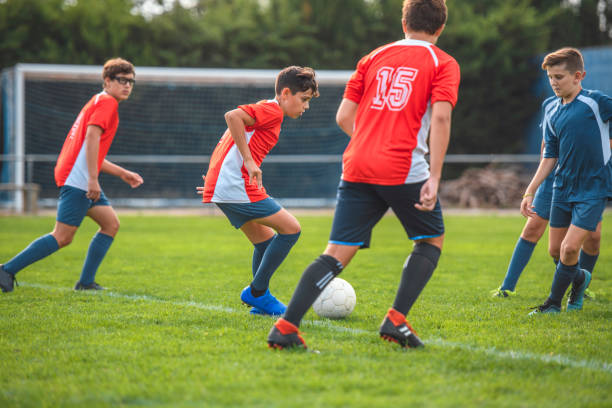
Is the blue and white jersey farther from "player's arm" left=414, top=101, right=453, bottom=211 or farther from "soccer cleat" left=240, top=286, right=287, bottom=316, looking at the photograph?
"soccer cleat" left=240, top=286, right=287, bottom=316

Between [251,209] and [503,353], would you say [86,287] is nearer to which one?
[251,209]

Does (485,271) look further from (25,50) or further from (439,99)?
(25,50)

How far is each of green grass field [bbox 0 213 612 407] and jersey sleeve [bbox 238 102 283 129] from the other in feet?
4.27

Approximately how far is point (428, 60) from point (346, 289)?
71.4 inches

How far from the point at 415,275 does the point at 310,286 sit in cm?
57

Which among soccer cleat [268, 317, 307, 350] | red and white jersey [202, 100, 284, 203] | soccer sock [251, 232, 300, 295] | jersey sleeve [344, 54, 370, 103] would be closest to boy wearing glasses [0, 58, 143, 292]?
red and white jersey [202, 100, 284, 203]

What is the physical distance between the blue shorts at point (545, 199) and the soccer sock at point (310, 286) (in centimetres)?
259

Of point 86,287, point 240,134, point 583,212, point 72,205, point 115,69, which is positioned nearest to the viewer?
point 240,134

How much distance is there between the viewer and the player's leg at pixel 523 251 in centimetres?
553

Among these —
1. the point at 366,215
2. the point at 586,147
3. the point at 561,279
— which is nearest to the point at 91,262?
the point at 366,215

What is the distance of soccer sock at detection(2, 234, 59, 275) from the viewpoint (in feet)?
17.8

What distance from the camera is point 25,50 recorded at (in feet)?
67.6

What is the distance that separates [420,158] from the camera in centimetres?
345

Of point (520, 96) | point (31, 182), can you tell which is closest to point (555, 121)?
point (31, 182)
